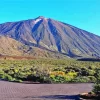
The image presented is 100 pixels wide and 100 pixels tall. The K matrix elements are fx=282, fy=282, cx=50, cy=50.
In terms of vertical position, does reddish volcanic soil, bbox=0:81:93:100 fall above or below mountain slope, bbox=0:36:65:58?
below

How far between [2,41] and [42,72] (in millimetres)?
98511

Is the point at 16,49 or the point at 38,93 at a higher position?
the point at 16,49

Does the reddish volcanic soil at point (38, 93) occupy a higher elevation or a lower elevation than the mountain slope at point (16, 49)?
lower

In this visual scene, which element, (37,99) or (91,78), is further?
(91,78)

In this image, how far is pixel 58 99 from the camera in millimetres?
16125

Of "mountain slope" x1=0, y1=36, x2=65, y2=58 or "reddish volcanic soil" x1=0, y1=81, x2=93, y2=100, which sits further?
"mountain slope" x1=0, y1=36, x2=65, y2=58

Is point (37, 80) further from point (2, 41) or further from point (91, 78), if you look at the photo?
point (2, 41)

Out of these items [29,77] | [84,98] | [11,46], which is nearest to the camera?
[84,98]

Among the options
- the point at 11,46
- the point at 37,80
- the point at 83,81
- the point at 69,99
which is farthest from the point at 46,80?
the point at 11,46

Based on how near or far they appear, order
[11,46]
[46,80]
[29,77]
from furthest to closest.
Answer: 1. [11,46]
2. [29,77]
3. [46,80]

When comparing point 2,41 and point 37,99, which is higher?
point 2,41

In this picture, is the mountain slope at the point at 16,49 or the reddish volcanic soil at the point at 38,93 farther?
the mountain slope at the point at 16,49

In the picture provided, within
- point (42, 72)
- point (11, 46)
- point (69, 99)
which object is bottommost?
point (69, 99)

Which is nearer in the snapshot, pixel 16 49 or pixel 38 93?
pixel 38 93
